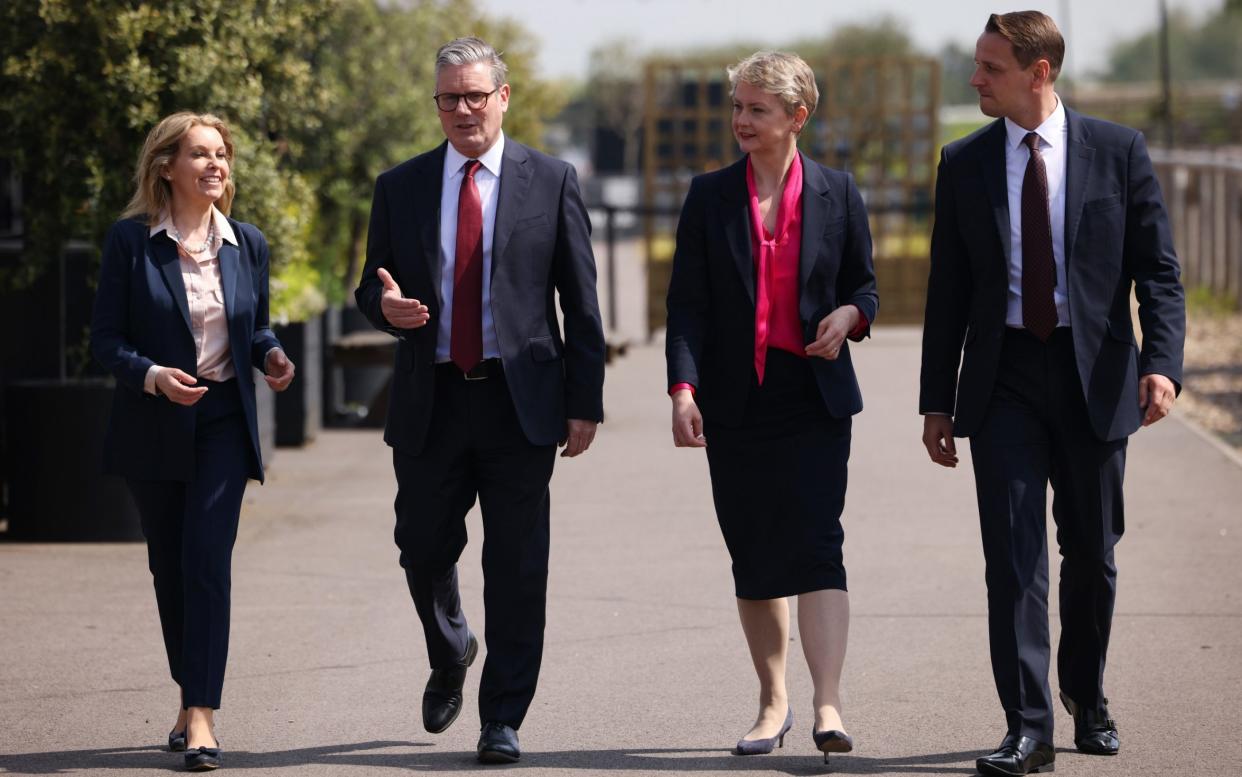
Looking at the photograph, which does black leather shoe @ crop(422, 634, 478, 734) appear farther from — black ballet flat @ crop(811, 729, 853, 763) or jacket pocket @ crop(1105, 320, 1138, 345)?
jacket pocket @ crop(1105, 320, 1138, 345)

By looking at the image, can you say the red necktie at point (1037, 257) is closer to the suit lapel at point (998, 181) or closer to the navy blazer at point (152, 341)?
the suit lapel at point (998, 181)

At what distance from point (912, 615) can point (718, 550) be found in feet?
5.27

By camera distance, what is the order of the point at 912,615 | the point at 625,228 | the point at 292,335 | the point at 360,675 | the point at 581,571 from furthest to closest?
the point at 625,228 → the point at 292,335 → the point at 581,571 → the point at 912,615 → the point at 360,675

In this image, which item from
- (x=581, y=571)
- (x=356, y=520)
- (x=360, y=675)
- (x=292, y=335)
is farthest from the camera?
(x=292, y=335)

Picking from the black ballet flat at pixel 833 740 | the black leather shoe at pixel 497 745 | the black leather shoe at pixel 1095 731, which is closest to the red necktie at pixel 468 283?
the black leather shoe at pixel 497 745

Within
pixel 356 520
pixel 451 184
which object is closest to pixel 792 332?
pixel 451 184

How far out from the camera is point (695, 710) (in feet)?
20.3

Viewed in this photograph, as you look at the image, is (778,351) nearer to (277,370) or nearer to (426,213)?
(426,213)

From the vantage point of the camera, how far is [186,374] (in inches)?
218

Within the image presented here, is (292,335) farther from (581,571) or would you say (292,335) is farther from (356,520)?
(581,571)

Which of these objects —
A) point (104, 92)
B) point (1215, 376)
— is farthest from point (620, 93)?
point (104, 92)

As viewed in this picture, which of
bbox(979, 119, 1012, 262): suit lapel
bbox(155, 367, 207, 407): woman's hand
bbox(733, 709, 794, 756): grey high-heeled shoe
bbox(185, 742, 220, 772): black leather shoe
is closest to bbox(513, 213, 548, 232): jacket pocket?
bbox(155, 367, 207, 407): woman's hand

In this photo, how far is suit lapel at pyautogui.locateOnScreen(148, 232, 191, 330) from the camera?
18.6 feet

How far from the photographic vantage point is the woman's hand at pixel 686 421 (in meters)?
5.37
